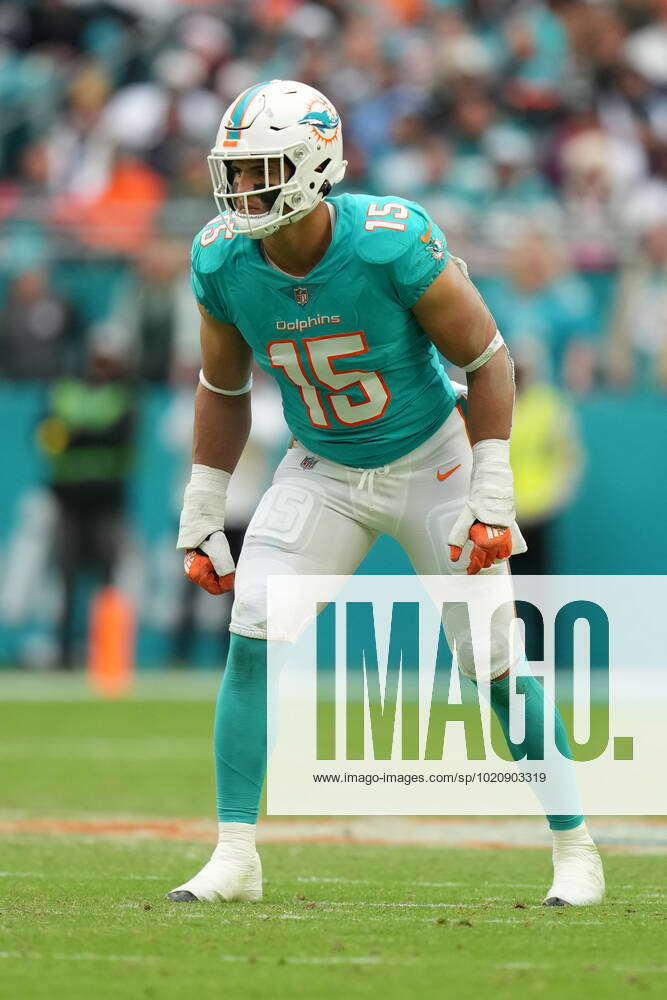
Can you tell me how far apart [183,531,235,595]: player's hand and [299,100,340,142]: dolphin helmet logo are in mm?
1234

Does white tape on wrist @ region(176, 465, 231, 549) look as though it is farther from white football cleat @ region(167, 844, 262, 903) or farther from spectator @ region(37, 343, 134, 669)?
spectator @ region(37, 343, 134, 669)

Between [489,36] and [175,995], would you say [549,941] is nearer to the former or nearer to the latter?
[175,995]

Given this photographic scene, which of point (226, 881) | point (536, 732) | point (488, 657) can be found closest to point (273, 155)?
point (488, 657)

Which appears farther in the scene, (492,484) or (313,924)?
(492,484)

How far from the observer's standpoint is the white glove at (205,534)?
18.1 ft

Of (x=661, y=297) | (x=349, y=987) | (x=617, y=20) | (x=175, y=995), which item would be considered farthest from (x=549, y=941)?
(x=617, y=20)

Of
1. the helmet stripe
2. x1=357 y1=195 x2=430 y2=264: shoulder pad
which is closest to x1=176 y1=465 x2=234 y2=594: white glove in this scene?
x1=357 y1=195 x2=430 y2=264: shoulder pad

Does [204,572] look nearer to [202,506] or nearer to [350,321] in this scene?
[202,506]

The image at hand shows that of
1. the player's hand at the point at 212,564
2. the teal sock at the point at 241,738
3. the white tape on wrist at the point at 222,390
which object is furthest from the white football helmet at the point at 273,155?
the teal sock at the point at 241,738

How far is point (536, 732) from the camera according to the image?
5328 millimetres

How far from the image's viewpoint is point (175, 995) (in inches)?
147

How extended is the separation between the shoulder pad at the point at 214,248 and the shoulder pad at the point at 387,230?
15.1 inches

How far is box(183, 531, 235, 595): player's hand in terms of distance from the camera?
5.51 meters

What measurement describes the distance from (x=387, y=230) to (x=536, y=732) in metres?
1.51
